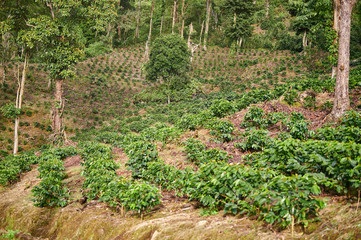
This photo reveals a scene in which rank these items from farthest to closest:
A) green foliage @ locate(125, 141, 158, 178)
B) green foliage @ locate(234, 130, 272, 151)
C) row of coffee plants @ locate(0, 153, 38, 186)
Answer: row of coffee plants @ locate(0, 153, 38, 186)
green foliage @ locate(234, 130, 272, 151)
green foliage @ locate(125, 141, 158, 178)

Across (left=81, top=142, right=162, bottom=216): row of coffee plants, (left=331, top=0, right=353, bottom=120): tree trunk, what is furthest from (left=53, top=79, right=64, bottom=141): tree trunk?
(left=331, top=0, right=353, bottom=120): tree trunk

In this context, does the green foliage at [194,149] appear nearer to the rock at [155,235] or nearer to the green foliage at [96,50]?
the rock at [155,235]

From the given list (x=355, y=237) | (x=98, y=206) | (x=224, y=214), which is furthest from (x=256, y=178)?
(x=98, y=206)

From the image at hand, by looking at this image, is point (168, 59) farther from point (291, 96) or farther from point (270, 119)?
point (270, 119)

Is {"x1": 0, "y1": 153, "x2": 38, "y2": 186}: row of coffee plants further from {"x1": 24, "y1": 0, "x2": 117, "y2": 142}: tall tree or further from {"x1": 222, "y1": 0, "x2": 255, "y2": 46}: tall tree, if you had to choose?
{"x1": 222, "y1": 0, "x2": 255, "y2": 46}: tall tree

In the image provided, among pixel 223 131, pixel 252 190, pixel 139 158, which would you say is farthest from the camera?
pixel 223 131

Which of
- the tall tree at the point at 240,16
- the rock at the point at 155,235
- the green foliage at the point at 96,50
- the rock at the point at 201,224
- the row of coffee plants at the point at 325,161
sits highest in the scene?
the tall tree at the point at 240,16

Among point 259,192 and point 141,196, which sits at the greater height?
point 259,192

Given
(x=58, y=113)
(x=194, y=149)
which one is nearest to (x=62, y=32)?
(x=58, y=113)

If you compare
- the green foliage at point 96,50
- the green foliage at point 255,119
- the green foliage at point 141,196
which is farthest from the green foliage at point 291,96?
the green foliage at point 96,50

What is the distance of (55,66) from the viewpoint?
597 inches

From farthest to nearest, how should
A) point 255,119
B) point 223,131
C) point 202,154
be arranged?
point 255,119 < point 223,131 < point 202,154

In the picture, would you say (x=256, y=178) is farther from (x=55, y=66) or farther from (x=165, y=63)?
(x=165, y=63)

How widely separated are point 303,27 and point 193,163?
28513mm
